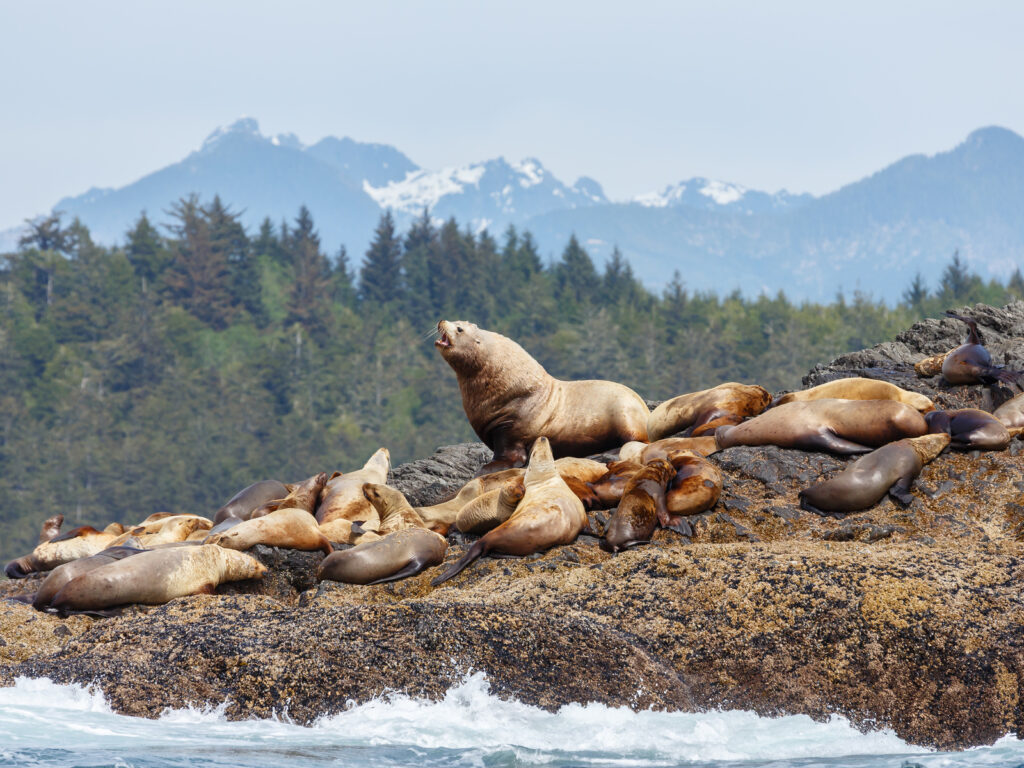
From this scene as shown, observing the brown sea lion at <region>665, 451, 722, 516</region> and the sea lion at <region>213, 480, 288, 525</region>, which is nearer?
the brown sea lion at <region>665, 451, 722, 516</region>

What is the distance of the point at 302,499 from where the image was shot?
959cm

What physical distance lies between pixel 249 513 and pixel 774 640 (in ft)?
19.0

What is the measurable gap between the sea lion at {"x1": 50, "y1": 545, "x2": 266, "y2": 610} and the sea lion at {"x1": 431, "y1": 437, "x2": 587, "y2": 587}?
1405 millimetres

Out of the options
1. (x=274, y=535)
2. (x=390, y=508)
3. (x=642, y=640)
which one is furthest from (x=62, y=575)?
(x=642, y=640)

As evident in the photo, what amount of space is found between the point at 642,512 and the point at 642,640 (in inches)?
74.0

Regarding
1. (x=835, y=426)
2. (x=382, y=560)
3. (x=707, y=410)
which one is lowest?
(x=382, y=560)

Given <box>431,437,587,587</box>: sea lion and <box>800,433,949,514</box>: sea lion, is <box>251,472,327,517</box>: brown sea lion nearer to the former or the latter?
<box>431,437,587,587</box>: sea lion

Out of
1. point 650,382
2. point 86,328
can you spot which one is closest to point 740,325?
point 650,382

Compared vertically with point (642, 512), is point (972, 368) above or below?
above

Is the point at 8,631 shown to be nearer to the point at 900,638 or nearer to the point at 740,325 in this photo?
the point at 900,638

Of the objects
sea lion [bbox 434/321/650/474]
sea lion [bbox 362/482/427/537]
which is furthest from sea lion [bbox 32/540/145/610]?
sea lion [bbox 434/321/650/474]

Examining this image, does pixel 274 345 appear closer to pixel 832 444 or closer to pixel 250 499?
pixel 250 499

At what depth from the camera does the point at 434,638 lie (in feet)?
16.9

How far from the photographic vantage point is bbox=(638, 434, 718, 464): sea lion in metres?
8.44
